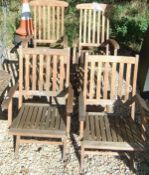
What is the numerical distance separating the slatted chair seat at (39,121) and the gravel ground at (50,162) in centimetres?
41

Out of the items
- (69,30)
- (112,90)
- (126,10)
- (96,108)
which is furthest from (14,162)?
(126,10)

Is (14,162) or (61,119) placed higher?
(61,119)

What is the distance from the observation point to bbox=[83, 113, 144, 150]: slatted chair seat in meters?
4.47

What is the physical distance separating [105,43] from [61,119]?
2.81 metres

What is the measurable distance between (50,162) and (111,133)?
2.48 ft

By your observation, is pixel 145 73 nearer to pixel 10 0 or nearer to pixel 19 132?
pixel 19 132

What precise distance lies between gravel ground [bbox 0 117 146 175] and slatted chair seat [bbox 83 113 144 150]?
1.25 ft

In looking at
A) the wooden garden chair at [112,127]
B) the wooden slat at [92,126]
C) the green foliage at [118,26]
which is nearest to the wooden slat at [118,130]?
the wooden garden chair at [112,127]

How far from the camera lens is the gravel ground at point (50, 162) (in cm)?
470

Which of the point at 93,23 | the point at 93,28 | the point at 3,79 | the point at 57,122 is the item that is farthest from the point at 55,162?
the point at 93,23

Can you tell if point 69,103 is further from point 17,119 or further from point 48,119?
point 17,119

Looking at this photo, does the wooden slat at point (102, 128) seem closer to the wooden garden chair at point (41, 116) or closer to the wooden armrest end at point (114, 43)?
the wooden garden chair at point (41, 116)

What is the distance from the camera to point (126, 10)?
38.4 feet

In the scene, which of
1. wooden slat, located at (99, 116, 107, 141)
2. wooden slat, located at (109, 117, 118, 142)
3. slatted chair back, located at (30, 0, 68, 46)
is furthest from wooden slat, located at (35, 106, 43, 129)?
slatted chair back, located at (30, 0, 68, 46)
